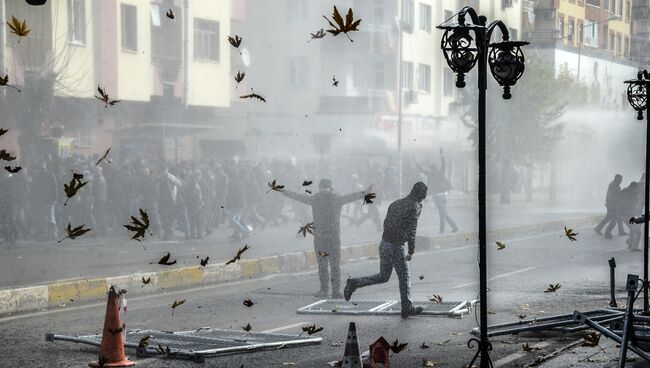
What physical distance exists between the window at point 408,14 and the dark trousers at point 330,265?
27386mm

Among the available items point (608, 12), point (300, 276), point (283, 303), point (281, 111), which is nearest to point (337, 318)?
point (283, 303)

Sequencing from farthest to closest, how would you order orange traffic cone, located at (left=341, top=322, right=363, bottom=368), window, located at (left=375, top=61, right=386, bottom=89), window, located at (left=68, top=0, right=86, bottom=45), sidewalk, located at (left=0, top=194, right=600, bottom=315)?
window, located at (left=375, top=61, right=386, bottom=89), window, located at (left=68, top=0, right=86, bottom=45), sidewalk, located at (left=0, top=194, right=600, bottom=315), orange traffic cone, located at (left=341, top=322, right=363, bottom=368)

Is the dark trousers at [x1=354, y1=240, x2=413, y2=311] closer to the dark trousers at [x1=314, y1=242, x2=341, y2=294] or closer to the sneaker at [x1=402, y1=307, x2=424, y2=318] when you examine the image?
the sneaker at [x1=402, y1=307, x2=424, y2=318]

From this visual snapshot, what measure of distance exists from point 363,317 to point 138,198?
12.6 metres

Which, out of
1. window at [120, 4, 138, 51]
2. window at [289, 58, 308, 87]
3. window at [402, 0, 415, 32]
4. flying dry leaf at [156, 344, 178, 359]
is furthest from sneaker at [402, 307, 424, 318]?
window at [402, 0, 415, 32]

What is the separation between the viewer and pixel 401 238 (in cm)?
1145

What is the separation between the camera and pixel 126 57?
27422 mm

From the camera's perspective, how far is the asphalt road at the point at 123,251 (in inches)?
612

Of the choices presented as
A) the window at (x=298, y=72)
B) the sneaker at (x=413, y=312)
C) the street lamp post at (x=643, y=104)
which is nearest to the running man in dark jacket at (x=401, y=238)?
the sneaker at (x=413, y=312)

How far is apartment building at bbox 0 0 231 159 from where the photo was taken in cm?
2414

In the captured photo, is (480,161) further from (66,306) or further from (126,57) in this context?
(126,57)

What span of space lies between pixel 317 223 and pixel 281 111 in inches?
694

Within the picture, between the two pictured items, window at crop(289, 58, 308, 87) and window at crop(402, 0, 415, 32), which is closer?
window at crop(289, 58, 308, 87)

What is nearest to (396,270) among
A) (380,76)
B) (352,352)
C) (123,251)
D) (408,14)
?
(352,352)
